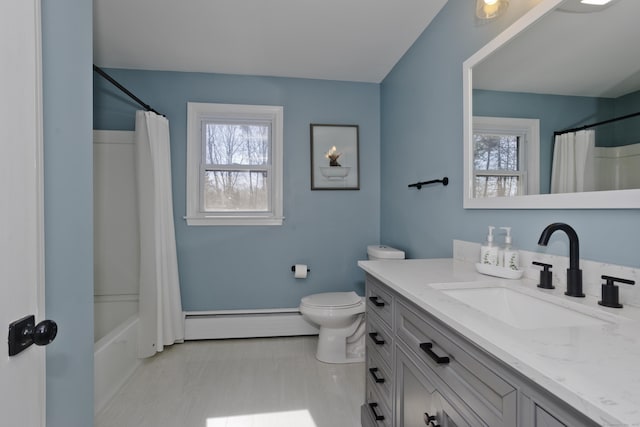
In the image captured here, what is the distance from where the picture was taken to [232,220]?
9.26ft

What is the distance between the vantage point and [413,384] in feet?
3.57

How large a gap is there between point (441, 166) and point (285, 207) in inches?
57.4

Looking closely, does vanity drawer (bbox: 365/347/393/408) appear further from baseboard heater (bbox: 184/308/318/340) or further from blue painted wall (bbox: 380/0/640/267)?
baseboard heater (bbox: 184/308/318/340)

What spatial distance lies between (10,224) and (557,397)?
113 centimetres

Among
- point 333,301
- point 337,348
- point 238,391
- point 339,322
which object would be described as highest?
point 333,301

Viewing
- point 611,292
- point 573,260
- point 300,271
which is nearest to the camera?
point 611,292

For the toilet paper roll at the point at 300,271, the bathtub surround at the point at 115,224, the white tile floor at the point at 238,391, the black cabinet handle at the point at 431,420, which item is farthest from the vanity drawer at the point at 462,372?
the bathtub surround at the point at 115,224

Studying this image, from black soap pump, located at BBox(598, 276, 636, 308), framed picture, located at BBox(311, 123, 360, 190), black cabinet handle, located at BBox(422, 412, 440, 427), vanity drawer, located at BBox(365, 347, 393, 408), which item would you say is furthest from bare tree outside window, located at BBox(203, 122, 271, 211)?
black soap pump, located at BBox(598, 276, 636, 308)

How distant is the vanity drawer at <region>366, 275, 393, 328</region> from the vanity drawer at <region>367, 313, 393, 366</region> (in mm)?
36

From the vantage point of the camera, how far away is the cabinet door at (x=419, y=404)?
85cm

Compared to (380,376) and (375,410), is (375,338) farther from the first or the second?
(375,410)

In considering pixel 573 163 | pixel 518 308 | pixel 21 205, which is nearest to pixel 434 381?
pixel 518 308

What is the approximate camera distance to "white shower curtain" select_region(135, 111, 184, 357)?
2396 millimetres

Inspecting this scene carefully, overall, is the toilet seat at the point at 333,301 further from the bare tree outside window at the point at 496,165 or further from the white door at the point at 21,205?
the white door at the point at 21,205
